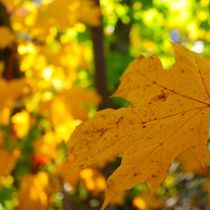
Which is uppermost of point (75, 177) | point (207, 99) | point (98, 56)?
point (207, 99)

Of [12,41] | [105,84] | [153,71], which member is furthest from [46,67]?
[153,71]

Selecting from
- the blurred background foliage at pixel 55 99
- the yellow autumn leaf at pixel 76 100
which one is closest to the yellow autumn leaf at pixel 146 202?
the blurred background foliage at pixel 55 99

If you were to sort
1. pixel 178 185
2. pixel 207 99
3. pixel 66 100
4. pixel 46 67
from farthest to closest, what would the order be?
pixel 178 185 → pixel 46 67 → pixel 66 100 → pixel 207 99

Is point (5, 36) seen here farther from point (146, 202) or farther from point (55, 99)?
point (146, 202)

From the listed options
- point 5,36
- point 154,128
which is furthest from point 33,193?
point 154,128

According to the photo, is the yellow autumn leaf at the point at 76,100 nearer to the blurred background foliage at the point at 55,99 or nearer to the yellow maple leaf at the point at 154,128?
the blurred background foliage at the point at 55,99

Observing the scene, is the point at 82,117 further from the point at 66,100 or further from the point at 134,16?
the point at 134,16

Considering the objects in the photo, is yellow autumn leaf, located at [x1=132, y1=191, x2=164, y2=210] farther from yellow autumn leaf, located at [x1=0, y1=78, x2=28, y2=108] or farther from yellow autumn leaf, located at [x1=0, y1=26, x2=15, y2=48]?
yellow autumn leaf, located at [x1=0, y1=26, x2=15, y2=48]

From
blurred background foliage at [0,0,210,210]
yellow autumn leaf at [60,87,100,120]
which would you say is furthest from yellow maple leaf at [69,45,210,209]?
yellow autumn leaf at [60,87,100,120]

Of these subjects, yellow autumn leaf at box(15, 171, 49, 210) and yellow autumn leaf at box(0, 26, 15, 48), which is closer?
yellow autumn leaf at box(15, 171, 49, 210)
